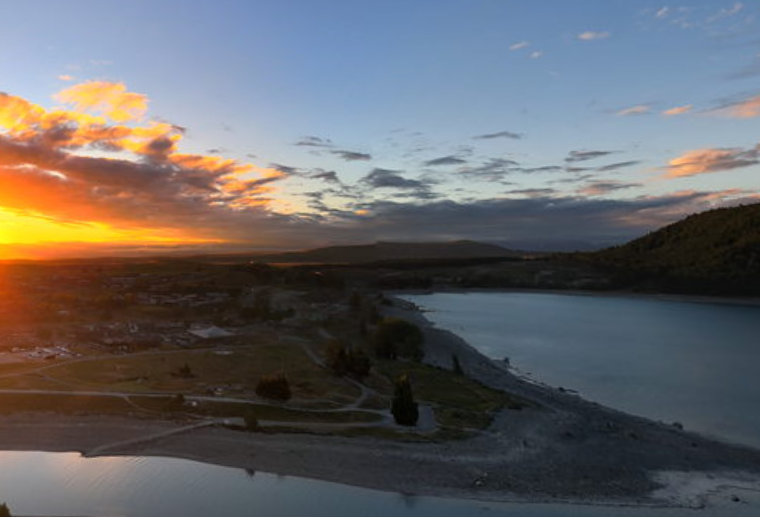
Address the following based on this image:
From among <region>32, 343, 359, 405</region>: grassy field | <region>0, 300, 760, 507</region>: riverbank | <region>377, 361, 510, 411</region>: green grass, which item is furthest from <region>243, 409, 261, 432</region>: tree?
<region>377, 361, 510, 411</region>: green grass

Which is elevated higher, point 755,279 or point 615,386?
point 755,279

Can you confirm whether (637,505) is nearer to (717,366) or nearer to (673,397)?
(673,397)

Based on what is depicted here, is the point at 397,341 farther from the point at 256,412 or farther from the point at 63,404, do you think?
the point at 63,404

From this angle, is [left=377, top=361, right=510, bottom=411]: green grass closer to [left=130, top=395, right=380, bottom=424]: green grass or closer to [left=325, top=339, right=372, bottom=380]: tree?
[left=325, top=339, right=372, bottom=380]: tree

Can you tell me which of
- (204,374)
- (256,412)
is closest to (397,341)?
(204,374)

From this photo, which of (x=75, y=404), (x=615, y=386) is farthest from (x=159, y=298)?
(x=615, y=386)

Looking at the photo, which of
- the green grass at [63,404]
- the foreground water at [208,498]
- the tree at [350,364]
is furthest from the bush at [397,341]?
the foreground water at [208,498]

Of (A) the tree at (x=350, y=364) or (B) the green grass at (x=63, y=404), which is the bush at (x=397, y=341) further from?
(B) the green grass at (x=63, y=404)
